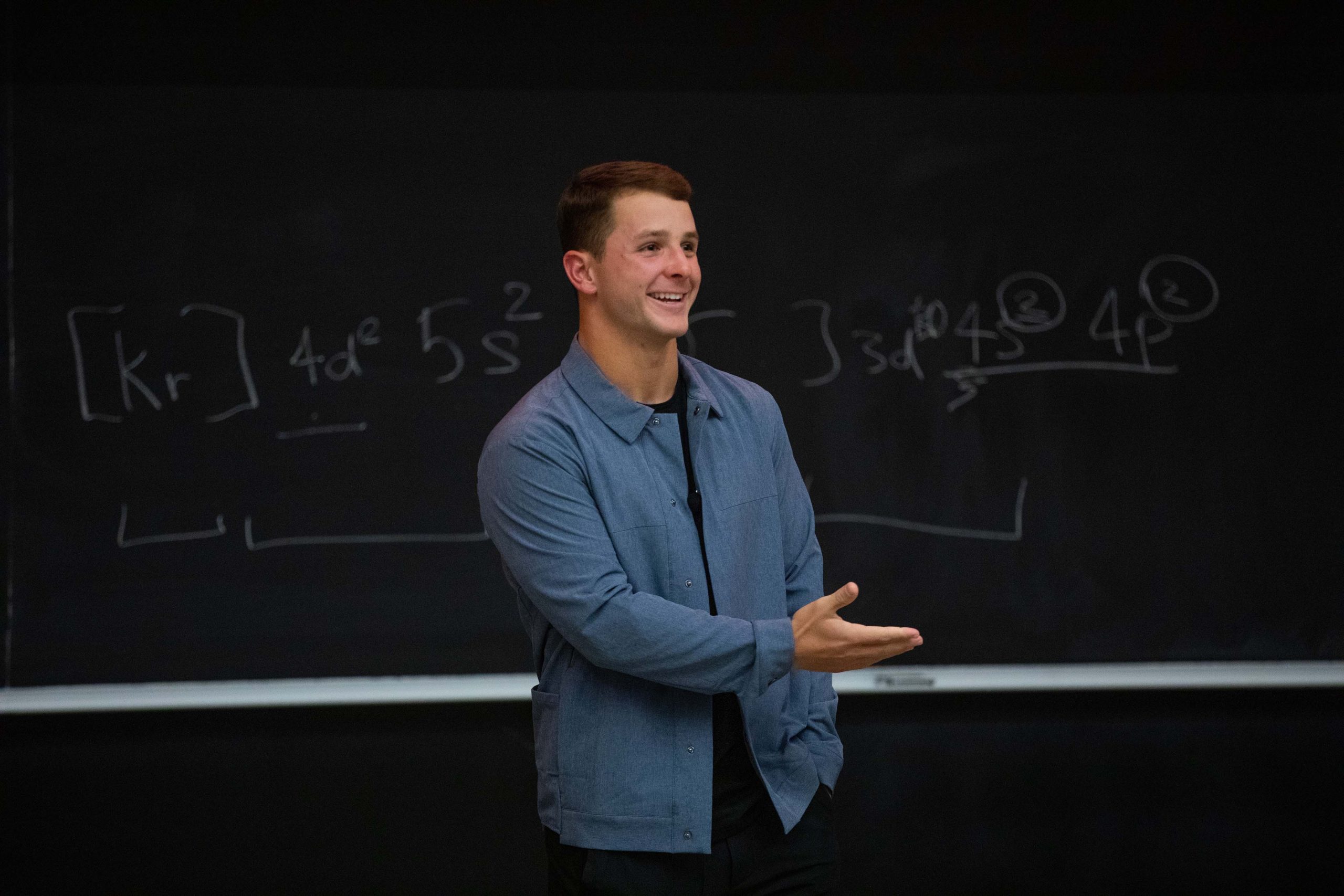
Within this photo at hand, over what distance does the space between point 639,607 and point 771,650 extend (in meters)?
0.16

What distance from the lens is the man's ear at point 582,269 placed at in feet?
5.04

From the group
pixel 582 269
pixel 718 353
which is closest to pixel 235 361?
pixel 718 353

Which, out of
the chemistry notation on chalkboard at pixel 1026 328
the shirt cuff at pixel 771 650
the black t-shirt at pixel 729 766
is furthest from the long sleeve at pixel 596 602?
the chemistry notation on chalkboard at pixel 1026 328

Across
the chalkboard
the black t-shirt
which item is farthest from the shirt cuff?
the chalkboard

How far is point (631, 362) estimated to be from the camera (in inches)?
60.7

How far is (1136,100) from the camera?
2.90m

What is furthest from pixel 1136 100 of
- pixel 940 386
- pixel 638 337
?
pixel 638 337

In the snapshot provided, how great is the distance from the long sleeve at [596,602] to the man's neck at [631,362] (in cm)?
14

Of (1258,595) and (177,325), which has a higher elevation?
(177,325)

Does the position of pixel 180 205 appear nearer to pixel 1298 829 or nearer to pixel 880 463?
pixel 880 463

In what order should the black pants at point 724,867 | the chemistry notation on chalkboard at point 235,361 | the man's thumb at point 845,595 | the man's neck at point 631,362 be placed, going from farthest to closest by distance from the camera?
the chemistry notation on chalkboard at point 235,361 → the man's neck at point 631,362 → the black pants at point 724,867 → the man's thumb at point 845,595

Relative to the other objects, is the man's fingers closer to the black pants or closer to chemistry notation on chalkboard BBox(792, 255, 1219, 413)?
the black pants

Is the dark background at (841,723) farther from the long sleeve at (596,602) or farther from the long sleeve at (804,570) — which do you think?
the long sleeve at (596,602)

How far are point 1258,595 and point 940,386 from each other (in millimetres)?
918
